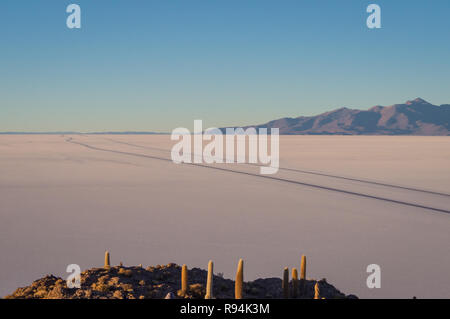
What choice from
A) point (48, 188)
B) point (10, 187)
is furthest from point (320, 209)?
point (10, 187)

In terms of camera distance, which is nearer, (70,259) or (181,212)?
(70,259)

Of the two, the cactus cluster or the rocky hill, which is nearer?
the cactus cluster

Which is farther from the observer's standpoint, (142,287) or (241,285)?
(142,287)

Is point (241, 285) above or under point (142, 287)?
above

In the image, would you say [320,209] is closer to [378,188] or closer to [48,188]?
[378,188]

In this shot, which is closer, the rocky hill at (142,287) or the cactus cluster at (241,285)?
the cactus cluster at (241,285)
